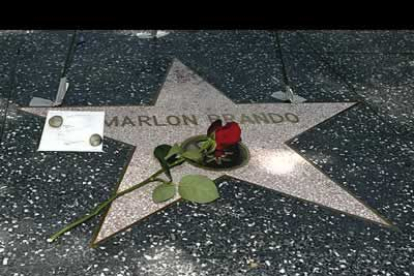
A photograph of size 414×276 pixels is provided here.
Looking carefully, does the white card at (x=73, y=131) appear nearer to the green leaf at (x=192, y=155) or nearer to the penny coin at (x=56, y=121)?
the penny coin at (x=56, y=121)

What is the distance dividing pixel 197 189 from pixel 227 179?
0.35 ft

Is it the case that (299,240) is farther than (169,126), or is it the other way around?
(169,126)

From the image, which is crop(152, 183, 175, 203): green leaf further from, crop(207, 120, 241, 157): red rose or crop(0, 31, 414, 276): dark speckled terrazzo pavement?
crop(207, 120, 241, 157): red rose

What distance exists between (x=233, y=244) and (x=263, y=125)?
18.9 inches

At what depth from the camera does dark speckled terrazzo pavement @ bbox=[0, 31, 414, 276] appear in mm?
1422

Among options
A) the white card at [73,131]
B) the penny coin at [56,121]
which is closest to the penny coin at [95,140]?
the white card at [73,131]

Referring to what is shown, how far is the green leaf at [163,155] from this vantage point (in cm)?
159

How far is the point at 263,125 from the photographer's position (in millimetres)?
1856

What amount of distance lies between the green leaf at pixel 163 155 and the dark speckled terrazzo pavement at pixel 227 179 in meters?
0.09

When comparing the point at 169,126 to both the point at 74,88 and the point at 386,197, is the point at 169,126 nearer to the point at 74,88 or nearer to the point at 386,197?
the point at 74,88

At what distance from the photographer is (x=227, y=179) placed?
64.7 inches

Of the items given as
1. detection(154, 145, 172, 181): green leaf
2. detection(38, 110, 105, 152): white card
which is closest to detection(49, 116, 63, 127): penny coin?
detection(38, 110, 105, 152): white card

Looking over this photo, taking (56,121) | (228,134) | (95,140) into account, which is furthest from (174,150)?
(56,121)
